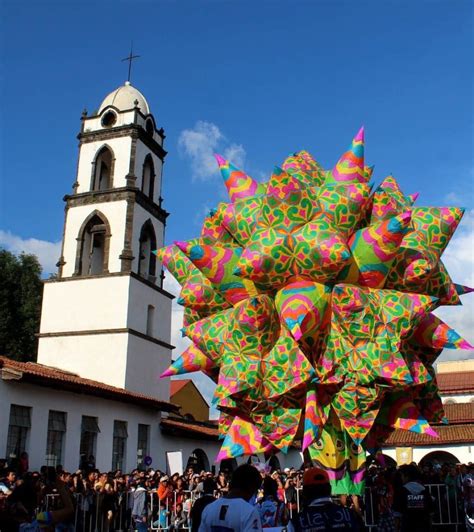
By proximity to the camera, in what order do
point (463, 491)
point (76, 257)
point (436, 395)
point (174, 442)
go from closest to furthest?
point (436, 395)
point (463, 491)
point (174, 442)
point (76, 257)

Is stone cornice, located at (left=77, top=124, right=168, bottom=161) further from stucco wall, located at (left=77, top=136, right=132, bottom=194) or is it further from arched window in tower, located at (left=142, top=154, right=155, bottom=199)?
arched window in tower, located at (left=142, top=154, right=155, bottom=199)

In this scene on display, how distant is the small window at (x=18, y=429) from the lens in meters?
17.0

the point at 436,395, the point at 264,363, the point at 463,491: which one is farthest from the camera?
the point at 463,491

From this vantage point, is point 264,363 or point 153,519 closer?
point 264,363

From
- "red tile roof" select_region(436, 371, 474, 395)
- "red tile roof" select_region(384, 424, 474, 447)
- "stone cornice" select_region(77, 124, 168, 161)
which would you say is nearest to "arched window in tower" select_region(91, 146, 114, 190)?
"stone cornice" select_region(77, 124, 168, 161)

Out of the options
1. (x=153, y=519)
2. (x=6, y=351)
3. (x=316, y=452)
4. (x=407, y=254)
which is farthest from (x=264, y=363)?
(x=6, y=351)

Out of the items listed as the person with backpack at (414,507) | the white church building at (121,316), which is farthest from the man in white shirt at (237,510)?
the white church building at (121,316)

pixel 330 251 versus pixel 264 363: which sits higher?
pixel 330 251

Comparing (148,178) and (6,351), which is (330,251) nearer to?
(148,178)

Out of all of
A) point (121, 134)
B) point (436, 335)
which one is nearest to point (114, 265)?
point (121, 134)

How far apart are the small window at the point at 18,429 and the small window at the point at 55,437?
3.18ft

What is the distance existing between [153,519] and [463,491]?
6.23 m

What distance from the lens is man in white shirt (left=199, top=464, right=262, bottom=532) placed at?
13.0ft

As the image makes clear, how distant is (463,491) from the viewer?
39.8 ft
